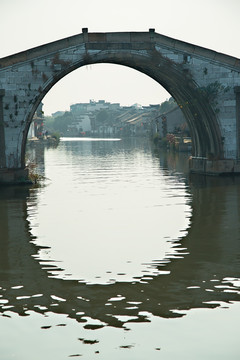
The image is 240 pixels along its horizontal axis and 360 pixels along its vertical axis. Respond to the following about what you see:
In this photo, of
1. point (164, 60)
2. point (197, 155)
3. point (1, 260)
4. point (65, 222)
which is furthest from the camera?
point (197, 155)

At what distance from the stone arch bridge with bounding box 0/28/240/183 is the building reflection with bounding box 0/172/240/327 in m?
13.8

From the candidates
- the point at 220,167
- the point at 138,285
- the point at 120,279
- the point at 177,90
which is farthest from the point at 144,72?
the point at 138,285

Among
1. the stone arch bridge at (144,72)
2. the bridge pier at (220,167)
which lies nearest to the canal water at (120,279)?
the stone arch bridge at (144,72)

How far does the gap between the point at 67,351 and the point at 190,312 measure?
241 centimetres

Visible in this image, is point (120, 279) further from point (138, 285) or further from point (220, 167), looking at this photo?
point (220, 167)

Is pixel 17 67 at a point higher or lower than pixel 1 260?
higher

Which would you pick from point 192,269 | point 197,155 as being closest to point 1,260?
point 192,269

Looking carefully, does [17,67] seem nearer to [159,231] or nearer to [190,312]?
[159,231]

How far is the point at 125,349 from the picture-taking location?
8.26 m

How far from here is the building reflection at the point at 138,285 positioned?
32.7 feet

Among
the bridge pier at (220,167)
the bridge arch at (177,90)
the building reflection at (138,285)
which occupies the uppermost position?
the bridge arch at (177,90)

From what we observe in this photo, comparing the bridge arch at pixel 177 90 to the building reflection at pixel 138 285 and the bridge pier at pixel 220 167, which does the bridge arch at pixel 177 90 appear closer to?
the bridge pier at pixel 220 167

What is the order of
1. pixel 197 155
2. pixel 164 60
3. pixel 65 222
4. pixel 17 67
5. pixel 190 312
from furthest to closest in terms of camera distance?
pixel 197 155, pixel 164 60, pixel 17 67, pixel 65 222, pixel 190 312

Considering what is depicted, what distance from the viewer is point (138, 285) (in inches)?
445
